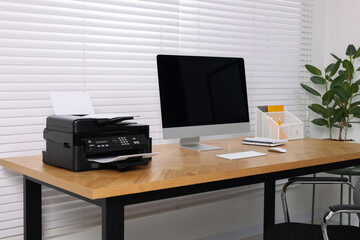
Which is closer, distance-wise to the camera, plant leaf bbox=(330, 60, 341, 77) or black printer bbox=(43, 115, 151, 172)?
black printer bbox=(43, 115, 151, 172)

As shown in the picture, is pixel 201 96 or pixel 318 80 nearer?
pixel 201 96

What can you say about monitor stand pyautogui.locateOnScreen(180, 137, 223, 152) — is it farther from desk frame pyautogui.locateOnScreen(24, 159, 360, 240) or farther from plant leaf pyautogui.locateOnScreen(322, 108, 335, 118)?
plant leaf pyautogui.locateOnScreen(322, 108, 335, 118)

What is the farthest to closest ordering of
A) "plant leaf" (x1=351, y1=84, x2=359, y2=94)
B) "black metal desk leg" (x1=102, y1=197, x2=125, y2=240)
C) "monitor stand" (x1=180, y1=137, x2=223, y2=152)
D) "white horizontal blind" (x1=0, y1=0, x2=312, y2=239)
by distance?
"plant leaf" (x1=351, y1=84, x2=359, y2=94) < "monitor stand" (x1=180, y1=137, x2=223, y2=152) < "white horizontal blind" (x1=0, y1=0, x2=312, y2=239) < "black metal desk leg" (x1=102, y1=197, x2=125, y2=240)

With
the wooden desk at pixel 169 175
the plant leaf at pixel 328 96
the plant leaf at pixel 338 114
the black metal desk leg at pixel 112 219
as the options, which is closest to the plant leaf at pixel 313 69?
the plant leaf at pixel 328 96

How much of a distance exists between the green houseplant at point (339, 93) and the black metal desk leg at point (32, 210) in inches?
91.7

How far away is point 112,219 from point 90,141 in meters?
0.41

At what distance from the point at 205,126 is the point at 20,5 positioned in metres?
1.23

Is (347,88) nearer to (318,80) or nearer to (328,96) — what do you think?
(328,96)

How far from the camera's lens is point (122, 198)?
1681 mm

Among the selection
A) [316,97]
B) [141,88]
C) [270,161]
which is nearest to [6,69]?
[141,88]

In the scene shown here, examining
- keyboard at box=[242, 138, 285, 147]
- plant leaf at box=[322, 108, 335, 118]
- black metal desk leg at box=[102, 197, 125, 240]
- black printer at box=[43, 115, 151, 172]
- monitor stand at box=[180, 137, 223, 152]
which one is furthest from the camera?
plant leaf at box=[322, 108, 335, 118]

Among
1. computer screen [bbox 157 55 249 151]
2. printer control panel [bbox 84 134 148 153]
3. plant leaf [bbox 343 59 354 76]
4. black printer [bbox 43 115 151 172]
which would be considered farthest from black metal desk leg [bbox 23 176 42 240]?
plant leaf [bbox 343 59 354 76]

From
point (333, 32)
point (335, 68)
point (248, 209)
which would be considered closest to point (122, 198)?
point (248, 209)

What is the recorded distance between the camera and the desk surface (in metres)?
1.68
